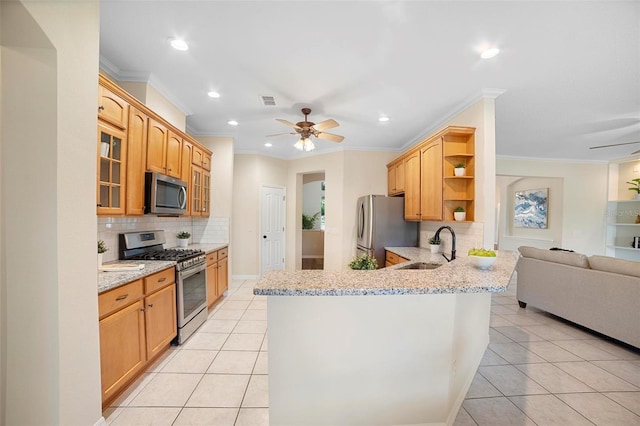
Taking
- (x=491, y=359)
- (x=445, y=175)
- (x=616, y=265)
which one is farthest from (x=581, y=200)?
(x=491, y=359)

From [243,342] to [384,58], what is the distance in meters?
3.12

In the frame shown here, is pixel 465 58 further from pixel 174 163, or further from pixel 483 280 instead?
pixel 174 163

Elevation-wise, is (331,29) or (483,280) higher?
(331,29)

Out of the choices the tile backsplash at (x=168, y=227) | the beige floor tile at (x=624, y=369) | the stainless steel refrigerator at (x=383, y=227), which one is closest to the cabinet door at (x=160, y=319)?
the tile backsplash at (x=168, y=227)

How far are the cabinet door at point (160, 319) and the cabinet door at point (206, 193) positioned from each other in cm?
169

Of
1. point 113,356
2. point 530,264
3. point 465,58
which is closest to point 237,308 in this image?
point 113,356

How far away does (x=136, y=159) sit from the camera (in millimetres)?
2342

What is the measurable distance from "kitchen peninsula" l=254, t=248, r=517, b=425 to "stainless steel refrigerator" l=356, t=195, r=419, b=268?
258cm

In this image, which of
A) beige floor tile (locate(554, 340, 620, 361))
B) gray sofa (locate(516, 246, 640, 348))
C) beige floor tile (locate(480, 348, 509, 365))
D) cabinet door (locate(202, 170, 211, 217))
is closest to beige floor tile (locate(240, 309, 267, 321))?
cabinet door (locate(202, 170, 211, 217))

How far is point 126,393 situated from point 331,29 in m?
3.16

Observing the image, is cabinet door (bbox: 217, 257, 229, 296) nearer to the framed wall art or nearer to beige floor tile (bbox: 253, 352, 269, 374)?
beige floor tile (bbox: 253, 352, 269, 374)

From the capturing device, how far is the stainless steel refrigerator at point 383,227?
4145mm

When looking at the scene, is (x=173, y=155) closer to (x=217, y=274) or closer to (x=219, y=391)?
(x=217, y=274)

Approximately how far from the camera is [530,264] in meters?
3.74
